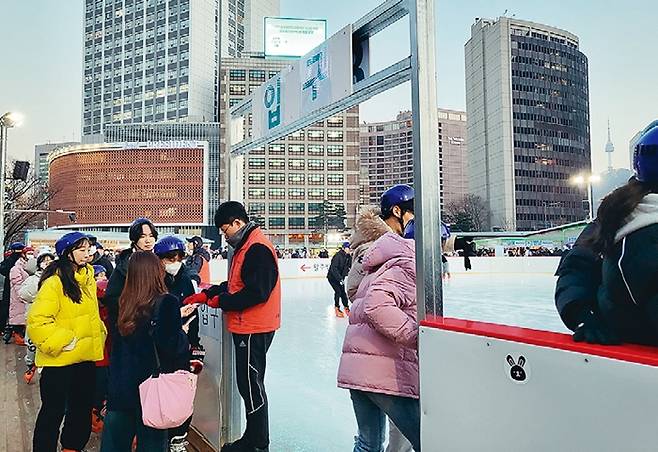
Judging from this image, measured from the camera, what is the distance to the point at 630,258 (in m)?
1.22

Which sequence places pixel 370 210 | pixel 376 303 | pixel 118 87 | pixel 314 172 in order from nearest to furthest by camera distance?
pixel 376 303
pixel 370 210
pixel 314 172
pixel 118 87

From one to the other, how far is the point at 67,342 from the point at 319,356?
337 centimetres

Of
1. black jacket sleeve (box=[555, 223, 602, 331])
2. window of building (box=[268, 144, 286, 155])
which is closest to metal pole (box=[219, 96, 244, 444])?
black jacket sleeve (box=[555, 223, 602, 331])

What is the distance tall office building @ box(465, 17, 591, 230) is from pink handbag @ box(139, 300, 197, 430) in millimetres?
84985

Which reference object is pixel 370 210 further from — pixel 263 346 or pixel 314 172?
pixel 314 172

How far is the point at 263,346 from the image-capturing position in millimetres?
2936

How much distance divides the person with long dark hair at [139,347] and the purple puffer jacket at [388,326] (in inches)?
34.8

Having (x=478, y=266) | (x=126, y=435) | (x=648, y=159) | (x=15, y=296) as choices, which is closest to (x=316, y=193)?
(x=478, y=266)

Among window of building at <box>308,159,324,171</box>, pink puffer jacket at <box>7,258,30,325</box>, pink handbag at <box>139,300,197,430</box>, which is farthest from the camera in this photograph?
window of building at <box>308,159,324,171</box>

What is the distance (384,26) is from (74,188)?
281ft

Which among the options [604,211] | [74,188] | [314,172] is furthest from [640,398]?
[74,188]

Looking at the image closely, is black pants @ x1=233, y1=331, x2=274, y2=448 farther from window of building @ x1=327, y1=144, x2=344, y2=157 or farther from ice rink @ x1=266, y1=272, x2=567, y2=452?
window of building @ x1=327, y1=144, x2=344, y2=157

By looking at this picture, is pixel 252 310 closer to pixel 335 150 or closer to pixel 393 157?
pixel 393 157

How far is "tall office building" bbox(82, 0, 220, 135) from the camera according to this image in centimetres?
9894
